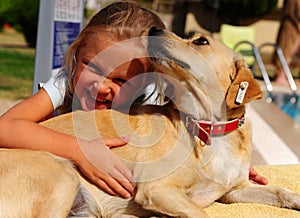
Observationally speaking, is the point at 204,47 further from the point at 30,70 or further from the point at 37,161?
the point at 30,70

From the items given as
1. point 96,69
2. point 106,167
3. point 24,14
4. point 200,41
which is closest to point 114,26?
point 96,69

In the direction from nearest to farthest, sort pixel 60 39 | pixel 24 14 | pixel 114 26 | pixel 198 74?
pixel 198 74 → pixel 114 26 → pixel 60 39 → pixel 24 14

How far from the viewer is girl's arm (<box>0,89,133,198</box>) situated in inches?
107

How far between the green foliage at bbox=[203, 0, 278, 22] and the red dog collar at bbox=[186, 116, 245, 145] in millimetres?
18635

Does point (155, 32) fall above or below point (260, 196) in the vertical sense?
above

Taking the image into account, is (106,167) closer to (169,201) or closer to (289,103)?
(169,201)

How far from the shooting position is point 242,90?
9.35ft

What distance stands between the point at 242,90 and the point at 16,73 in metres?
9.17

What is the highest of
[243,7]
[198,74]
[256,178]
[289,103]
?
[198,74]

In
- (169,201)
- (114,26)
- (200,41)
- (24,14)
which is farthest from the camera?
(24,14)

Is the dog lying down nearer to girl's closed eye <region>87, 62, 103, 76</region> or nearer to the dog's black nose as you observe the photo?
the dog's black nose

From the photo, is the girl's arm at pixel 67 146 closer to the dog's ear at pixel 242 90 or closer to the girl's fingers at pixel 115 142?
the girl's fingers at pixel 115 142

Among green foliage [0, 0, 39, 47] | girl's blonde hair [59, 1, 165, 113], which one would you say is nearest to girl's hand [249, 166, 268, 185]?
girl's blonde hair [59, 1, 165, 113]

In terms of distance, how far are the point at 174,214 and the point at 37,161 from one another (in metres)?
0.69
